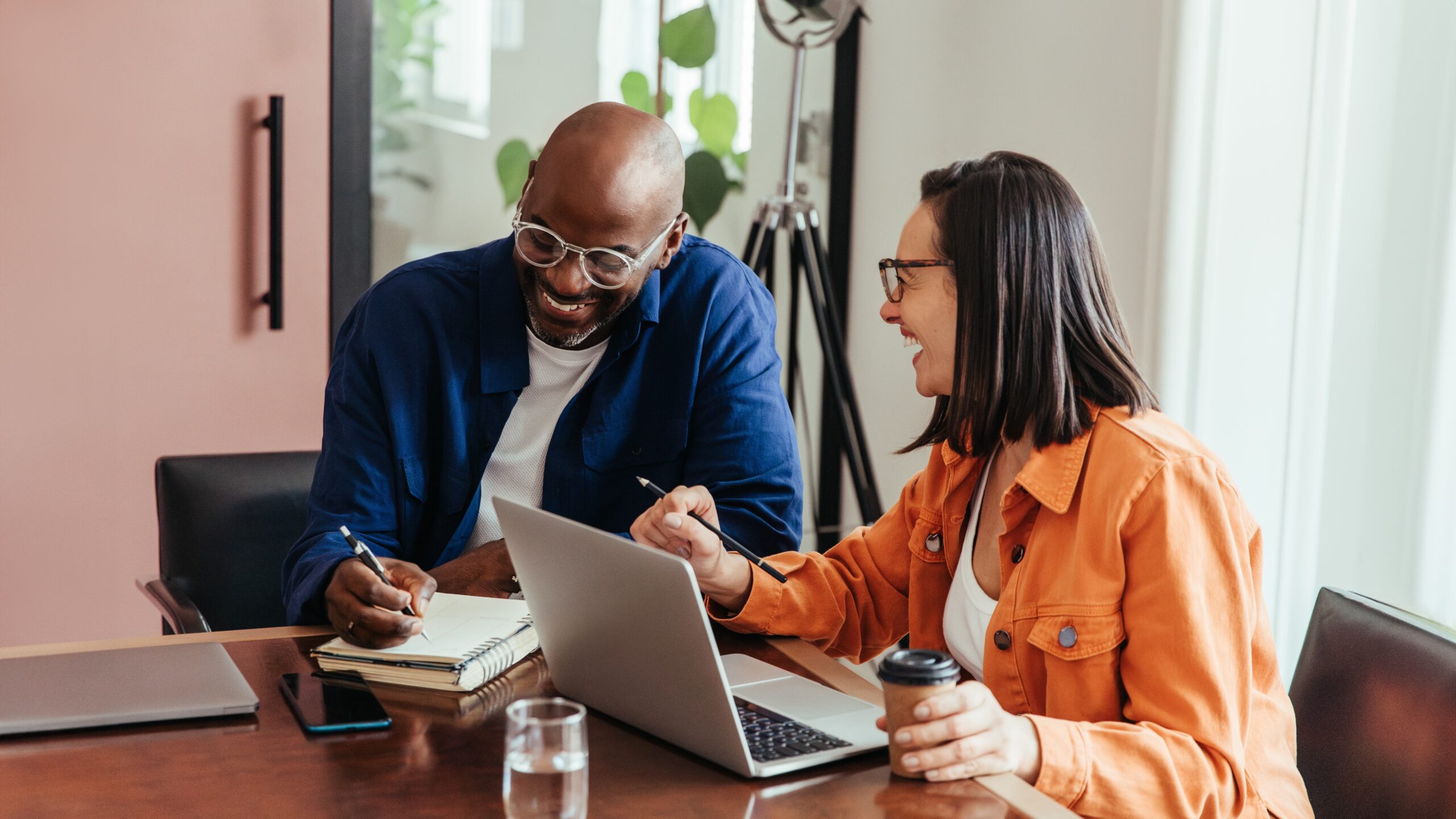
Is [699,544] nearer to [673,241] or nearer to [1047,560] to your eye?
[1047,560]

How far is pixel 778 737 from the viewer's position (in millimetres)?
1114

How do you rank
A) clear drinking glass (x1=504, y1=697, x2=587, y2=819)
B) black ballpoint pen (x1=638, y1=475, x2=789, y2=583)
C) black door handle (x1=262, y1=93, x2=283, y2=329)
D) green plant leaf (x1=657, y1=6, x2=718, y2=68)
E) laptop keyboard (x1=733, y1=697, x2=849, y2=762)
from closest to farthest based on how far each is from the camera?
clear drinking glass (x1=504, y1=697, x2=587, y2=819) → laptop keyboard (x1=733, y1=697, x2=849, y2=762) → black ballpoint pen (x1=638, y1=475, x2=789, y2=583) → black door handle (x1=262, y1=93, x2=283, y2=329) → green plant leaf (x1=657, y1=6, x2=718, y2=68)

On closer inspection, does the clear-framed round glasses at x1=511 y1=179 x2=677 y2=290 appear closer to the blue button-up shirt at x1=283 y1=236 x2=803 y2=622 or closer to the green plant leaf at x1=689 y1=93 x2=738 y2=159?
the blue button-up shirt at x1=283 y1=236 x2=803 y2=622

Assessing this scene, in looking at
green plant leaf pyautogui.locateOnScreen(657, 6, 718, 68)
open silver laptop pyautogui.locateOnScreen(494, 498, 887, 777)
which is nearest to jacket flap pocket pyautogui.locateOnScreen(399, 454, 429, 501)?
open silver laptop pyautogui.locateOnScreen(494, 498, 887, 777)

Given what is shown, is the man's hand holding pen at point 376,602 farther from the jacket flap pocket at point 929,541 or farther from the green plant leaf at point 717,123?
the green plant leaf at point 717,123

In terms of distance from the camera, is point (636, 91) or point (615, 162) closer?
point (615, 162)

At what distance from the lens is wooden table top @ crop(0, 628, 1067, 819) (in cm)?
97

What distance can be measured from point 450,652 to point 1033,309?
2.15 ft

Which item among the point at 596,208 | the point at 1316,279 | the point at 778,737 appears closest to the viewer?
the point at 778,737

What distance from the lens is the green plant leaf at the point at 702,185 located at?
336 centimetres

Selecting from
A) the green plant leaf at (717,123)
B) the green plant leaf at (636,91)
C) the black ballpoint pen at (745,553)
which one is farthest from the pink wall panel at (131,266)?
the black ballpoint pen at (745,553)

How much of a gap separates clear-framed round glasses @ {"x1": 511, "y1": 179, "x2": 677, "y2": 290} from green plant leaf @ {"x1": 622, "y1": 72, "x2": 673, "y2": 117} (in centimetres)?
160

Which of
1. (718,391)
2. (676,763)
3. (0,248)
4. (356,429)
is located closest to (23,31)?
(0,248)

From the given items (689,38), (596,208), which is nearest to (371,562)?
(596,208)
